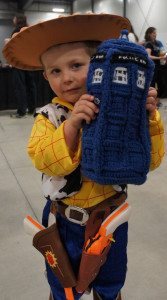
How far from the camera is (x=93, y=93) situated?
57 cm

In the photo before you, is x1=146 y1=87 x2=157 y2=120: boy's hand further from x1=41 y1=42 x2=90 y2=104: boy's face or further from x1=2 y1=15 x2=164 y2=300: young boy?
x1=41 y1=42 x2=90 y2=104: boy's face

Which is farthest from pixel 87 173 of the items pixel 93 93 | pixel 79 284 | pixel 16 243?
pixel 16 243

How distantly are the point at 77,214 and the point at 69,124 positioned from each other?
0.23 metres

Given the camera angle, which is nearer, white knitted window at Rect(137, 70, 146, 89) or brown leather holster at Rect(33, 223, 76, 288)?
white knitted window at Rect(137, 70, 146, 89)

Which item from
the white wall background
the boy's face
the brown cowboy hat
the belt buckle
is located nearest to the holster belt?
the belt buckle

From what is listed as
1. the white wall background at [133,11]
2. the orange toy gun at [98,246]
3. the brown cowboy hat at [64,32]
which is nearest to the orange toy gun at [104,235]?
the orange toy gun at [98,246]

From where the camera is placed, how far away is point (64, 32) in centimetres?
66

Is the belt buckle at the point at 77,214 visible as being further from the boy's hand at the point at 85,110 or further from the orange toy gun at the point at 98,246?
the boy's hand at the point at 85,110

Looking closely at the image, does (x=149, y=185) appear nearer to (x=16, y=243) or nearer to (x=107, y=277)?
(x=16, y=243)

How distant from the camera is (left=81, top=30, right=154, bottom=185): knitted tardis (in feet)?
1.81

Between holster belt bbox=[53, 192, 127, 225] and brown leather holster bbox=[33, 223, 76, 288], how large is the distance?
0.06 metres

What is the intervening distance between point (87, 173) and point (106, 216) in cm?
16

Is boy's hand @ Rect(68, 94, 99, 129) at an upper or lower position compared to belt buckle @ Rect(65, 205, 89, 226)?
upper

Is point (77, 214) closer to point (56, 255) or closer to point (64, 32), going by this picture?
point (56, 255)
